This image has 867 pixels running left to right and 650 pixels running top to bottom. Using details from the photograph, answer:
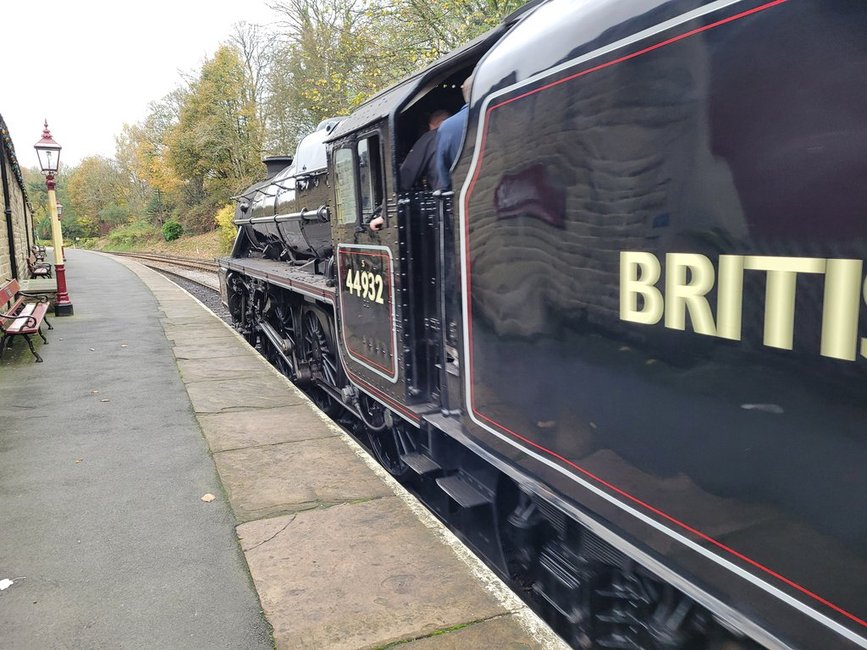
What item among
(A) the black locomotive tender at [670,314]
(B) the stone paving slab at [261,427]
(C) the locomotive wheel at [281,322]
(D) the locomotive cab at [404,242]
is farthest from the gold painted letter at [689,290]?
(C) the locomotive wheel at [281,322]

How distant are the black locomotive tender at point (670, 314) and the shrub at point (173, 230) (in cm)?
4664

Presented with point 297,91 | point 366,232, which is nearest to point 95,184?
point 297,91

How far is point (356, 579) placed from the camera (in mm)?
2764

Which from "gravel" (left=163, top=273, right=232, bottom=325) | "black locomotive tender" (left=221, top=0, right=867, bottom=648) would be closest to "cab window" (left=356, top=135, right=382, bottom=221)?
"black locomotive tender" (left=221, top=0, right=867, bottom=648)

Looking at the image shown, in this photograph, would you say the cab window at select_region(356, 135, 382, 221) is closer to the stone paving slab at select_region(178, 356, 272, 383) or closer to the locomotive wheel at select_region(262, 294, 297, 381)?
the locomotive wheel at select_region(262, 294, 297, 381)

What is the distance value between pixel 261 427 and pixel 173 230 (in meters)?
44.8

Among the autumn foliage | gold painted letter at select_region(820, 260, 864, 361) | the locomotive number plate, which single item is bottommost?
the locomotive number plate

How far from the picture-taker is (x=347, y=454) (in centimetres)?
439

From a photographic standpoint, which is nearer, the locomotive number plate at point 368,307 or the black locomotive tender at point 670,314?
the black locomotive tender at point 670,314

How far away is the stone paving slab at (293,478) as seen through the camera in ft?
11.8

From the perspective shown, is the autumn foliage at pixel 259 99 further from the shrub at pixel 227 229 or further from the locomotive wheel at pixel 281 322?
the locomotive wheel at pixel 281 322

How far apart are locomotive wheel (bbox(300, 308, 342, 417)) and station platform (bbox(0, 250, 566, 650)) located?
34cm

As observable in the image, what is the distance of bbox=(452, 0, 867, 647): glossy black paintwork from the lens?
1.29 metres

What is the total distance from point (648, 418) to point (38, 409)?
18.9 ft
